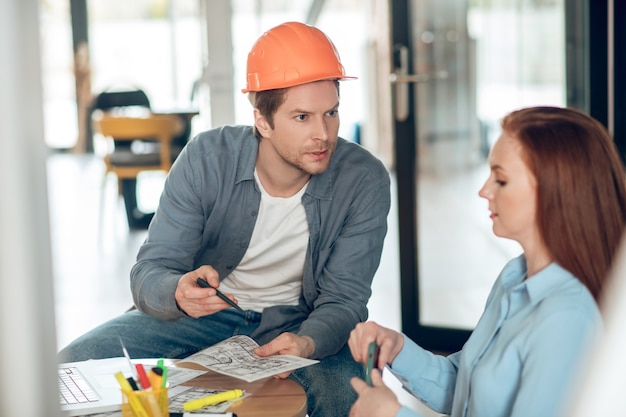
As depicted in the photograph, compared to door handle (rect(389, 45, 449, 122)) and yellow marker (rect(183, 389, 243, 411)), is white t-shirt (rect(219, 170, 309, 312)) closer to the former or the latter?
yellow marker (rect(183, 389, 243, 411))

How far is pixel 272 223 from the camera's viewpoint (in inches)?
88.0

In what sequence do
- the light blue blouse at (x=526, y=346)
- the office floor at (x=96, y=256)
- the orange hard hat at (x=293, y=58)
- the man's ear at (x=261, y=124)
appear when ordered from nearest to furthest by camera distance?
the light blue blouse at (x=526, y=346) < the orange hard hat at (x=293, y=58) < the man's ear at (x=261, y=124) < the office floor at (x=96, y=256)

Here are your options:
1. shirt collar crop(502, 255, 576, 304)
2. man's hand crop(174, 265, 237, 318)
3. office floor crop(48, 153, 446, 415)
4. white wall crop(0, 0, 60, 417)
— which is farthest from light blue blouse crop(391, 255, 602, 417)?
office floor crop(48, 153, 446, 415)

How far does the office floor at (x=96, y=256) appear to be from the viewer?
169 inches

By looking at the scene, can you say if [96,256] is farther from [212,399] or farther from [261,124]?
[212,399]

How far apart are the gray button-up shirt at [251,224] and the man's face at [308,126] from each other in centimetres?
9

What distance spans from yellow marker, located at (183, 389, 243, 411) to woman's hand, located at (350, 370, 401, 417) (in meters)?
0.27

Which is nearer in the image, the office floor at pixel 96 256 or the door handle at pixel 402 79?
the door handle at pixel 402 79

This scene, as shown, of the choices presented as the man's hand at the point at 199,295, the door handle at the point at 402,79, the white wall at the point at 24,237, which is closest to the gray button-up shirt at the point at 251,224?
the man's hand at the point at 199,295

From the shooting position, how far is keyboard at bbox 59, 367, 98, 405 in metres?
1.58

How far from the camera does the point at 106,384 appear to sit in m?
1.68

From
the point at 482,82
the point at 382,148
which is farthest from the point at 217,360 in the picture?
the point at 382,148

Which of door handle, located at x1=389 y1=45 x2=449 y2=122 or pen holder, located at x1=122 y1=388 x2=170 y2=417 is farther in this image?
door handle, located at x1=389 y1=45 x2=449 y2=122

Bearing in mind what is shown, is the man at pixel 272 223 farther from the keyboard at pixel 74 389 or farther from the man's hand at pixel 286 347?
the keyboard at pixel 74 389
